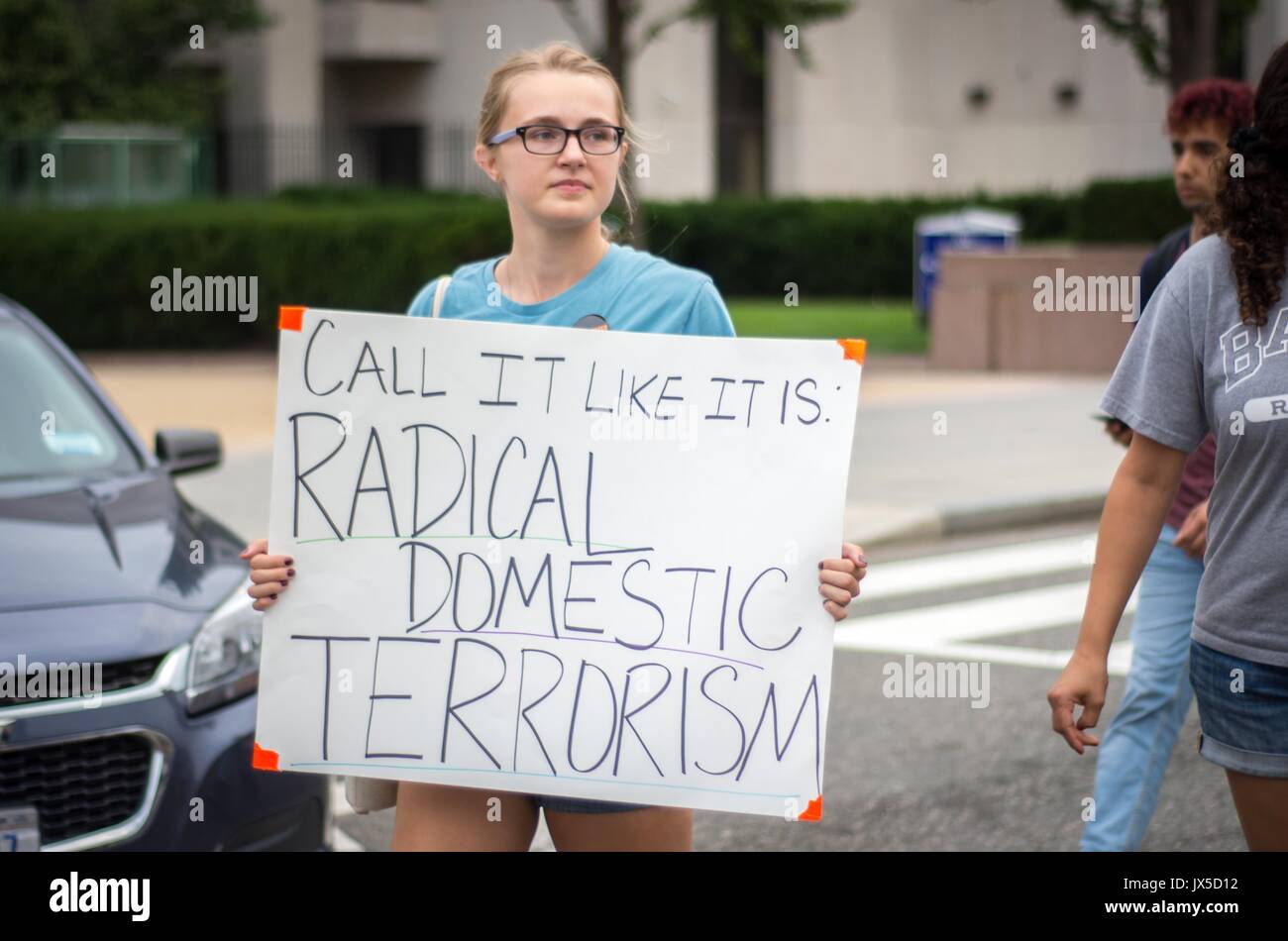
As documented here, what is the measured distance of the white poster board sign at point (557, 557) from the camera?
3055 mm

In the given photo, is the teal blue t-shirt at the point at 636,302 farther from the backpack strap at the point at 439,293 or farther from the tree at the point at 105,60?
the tree at the point at 105,60

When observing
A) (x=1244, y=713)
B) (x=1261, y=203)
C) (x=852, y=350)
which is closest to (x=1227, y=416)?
(x=1261, y=203)

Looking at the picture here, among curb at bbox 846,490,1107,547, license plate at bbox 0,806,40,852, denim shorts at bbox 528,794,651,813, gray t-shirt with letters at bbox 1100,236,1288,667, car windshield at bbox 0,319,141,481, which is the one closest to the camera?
gray t-shirt with letters at bbox 1100,236,1288,667

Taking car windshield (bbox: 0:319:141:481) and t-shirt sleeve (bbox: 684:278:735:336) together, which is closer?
t-shirt sleeve (bbox: 684:278:735:336)

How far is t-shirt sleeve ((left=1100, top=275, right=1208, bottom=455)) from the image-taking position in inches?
113

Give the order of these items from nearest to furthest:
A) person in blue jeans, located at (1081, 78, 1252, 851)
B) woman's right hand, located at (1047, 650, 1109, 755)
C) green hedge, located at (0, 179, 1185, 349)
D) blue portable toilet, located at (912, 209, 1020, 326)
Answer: woman's right hand, located at (1047, 650, 1109, 755)
person in blue jeans, located at (1081, 78, 1252, 851)
green hedge, located at (0, 179, 1185, 349)
blue portable toilet, located at (912, 209, 1020, 326)

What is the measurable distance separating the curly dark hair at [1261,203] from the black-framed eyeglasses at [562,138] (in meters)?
1.02

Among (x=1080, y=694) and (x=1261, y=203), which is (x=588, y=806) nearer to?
(x=1080, y=694)

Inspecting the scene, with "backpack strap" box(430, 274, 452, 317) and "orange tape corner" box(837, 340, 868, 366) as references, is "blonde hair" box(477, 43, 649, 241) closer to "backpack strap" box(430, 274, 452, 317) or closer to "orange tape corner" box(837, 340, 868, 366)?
"backpack strap" box(430, 274, 452, 317)

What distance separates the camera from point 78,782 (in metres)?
4.03

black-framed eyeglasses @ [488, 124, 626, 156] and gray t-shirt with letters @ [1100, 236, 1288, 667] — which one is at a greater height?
black-framed eyeglasses @ [488, 124, 626, 156]

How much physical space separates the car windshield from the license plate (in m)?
1.38

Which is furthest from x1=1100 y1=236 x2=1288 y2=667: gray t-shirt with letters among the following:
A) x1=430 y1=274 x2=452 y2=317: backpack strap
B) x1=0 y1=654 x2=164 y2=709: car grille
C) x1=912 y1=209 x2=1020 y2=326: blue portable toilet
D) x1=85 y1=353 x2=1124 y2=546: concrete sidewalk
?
x1=912 y1=209 x2=1020 y2=326: blue portable toilet

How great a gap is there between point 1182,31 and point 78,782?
15.1 meters
